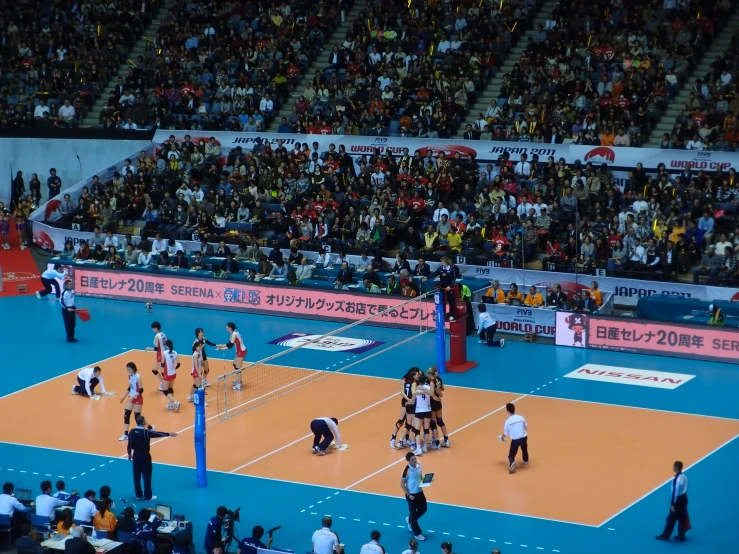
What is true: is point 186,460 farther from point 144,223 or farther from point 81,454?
point 144,223

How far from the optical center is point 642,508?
902 inches

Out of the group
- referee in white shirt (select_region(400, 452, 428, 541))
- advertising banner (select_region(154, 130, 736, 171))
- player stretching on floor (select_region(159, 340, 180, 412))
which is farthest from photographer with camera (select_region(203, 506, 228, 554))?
advertising banner (select_region(154, 130, 736, 171))

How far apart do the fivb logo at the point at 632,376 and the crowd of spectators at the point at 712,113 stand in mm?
10624

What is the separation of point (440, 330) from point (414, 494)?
10444 mm

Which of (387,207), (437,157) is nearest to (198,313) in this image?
(387,207)

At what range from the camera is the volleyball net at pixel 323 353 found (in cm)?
3002

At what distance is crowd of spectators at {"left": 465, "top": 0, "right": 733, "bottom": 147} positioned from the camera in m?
42.0

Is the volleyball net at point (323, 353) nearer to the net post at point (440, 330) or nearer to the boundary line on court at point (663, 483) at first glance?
the net post at point (440, 330)

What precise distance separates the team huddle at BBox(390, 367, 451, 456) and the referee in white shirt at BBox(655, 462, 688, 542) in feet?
19.4

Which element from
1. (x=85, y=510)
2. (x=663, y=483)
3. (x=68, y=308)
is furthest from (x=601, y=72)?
(x=85, y=510)

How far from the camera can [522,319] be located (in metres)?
35.4

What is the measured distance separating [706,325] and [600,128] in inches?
437

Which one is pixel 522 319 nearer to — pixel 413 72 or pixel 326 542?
pixel 413 72

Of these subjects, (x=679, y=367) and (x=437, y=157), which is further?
(x=437, y=157)
